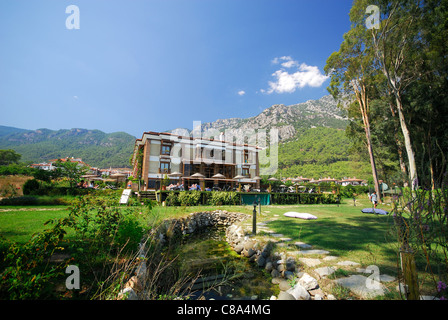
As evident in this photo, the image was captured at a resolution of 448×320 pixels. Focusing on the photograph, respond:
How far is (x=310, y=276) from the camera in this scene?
114 inches

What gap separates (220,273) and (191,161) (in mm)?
19870

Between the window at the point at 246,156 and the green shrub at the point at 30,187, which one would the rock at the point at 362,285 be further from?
the window at the point at 246,156

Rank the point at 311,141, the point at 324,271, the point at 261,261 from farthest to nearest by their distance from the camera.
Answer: the point at 311,141, the point at 261,261, the point at 324,271

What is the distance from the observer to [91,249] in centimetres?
298

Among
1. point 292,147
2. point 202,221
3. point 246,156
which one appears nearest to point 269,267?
point 202,221

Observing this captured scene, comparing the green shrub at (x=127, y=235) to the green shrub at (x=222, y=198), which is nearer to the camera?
the green shrub at (x=127, y=235)

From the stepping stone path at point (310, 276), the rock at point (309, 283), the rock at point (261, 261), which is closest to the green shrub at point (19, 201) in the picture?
the rock at point (261, 261)

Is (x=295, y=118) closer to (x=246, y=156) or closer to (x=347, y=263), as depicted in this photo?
(x=246, y=156)

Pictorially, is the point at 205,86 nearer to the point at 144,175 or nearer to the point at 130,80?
the point at 144,175

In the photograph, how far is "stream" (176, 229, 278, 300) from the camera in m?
3.31

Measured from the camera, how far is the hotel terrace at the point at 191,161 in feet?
70.9

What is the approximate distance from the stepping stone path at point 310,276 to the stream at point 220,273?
32 centimetres

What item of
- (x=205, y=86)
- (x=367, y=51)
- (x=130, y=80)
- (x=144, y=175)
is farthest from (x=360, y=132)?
(x=144, y=175)

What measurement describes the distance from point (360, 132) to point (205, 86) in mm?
16913
